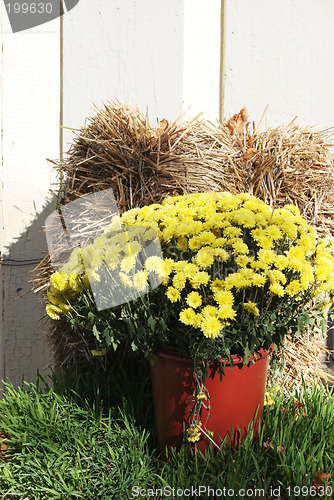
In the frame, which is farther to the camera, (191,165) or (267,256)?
(191,165)

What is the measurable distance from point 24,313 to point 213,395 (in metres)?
1.38

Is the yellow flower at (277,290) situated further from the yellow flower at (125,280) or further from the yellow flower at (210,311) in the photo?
the yellow flower at (125,280)

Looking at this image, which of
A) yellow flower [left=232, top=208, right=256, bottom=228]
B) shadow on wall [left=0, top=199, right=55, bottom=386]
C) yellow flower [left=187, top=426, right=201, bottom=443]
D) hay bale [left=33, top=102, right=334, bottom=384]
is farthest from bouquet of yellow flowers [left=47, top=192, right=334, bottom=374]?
shadow on wall [left=0, top=199, right=55, bottom=386]

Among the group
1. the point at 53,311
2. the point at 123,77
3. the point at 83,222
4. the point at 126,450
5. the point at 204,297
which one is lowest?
the point at 126,450

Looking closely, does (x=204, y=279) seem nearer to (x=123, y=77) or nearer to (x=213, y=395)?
(x=213, y=395)

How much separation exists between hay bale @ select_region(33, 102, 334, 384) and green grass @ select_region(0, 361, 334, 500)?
0.24 m

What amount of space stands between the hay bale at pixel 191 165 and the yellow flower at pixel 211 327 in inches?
30.3

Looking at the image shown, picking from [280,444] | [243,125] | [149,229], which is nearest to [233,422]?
[280,444]

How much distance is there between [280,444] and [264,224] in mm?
792

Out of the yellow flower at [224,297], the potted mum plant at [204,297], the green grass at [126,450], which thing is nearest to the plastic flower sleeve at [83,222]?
the potted mum plant at [204,297]

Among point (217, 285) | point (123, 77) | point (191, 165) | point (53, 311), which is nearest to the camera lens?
point (217, 285)

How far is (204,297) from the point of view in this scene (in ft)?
4.58

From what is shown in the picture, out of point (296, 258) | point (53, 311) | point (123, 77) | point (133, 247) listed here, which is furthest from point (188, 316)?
point (123, 77)

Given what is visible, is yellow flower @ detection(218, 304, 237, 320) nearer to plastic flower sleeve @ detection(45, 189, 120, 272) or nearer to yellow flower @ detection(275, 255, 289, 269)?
yellow flower @ detection(275, 255, 289, 269)
